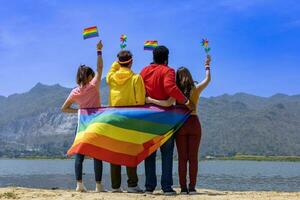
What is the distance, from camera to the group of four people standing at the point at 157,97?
34.1 ft

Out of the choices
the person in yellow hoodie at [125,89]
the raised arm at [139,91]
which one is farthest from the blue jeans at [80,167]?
the raised arm at [139,91]

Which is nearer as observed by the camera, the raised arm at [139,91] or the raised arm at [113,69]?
the raised arm at [139,91]

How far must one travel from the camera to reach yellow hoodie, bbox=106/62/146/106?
1048 cm

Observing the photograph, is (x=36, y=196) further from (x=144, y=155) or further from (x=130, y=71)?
(x=130, y=71)

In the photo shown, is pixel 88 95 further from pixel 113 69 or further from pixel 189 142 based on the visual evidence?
pixel 189 142

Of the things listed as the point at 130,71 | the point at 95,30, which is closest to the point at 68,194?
the point at 130,71

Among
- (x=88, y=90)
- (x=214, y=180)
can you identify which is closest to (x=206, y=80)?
(x=88, y=90)

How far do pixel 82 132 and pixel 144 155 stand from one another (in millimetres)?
1396

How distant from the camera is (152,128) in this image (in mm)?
10500

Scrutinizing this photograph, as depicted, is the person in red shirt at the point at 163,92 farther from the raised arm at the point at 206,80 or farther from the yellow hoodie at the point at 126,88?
the raised arm at the point at 206,80

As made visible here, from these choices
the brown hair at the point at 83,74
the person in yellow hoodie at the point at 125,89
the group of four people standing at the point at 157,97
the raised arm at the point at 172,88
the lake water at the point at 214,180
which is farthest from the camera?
the lake water at the point at 214,180

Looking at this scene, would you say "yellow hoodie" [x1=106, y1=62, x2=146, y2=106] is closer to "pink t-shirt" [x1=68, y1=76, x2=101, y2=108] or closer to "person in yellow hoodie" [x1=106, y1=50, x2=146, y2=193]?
"person in yellow hoodie" [x1=106, y1=50, x2=146, y2=193]

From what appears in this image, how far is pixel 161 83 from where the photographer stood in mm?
10352

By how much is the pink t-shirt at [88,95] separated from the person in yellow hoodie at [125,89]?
0.42m
